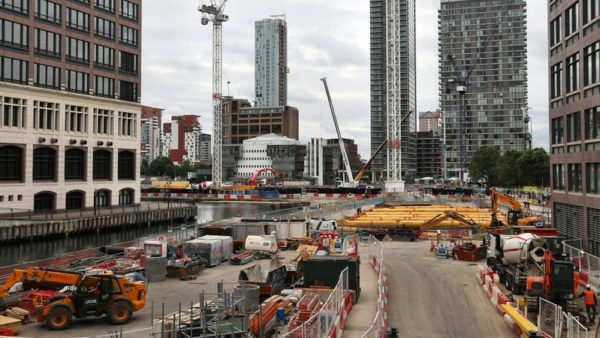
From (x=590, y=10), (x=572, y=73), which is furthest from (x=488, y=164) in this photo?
(x=590, y=10)

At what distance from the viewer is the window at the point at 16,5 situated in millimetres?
58341

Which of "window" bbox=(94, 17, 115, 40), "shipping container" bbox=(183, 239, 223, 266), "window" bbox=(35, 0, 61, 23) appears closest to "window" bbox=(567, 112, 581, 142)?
"shipping container" bbox=(183, 239, 223, 266)

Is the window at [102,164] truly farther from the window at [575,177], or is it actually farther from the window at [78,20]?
the window at [575,177]

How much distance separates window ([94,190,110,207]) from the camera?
71919 mm

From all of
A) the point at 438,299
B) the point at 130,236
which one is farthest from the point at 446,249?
the point at 130,236

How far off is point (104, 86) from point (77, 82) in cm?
475

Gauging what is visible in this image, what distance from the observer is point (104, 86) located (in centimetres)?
7219

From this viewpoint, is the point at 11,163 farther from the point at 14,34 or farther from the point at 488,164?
the point at 488,164

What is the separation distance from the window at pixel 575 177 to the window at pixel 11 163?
2287 inches

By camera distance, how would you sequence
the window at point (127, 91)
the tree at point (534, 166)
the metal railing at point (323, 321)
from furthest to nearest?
the tree at point (534, 166)
the window at point (127, 91)
the metal railing at point (323, 321)

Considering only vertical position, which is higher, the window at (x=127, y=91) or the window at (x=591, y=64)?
the window at (x=127, y=91)

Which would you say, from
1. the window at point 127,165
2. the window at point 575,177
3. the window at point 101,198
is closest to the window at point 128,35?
the window at point 127,165

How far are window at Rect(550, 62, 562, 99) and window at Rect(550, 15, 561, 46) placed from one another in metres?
1.83

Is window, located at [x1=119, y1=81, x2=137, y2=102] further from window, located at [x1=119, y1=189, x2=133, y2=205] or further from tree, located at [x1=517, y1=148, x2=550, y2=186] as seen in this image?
tree, located at [x1=517, y1=148, x2=550, y2=186]
